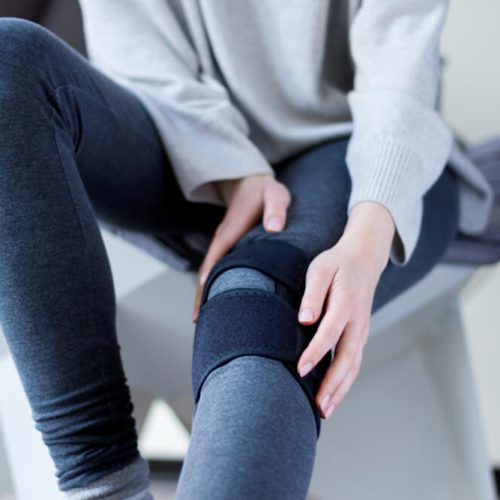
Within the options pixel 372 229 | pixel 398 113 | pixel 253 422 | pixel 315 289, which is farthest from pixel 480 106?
pixel 253 422

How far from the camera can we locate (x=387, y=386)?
0.98 metres

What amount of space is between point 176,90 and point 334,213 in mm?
236

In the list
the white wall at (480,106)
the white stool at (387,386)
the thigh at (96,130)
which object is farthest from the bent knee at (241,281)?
the white wall at (480,106)

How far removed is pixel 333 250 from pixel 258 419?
164 mm

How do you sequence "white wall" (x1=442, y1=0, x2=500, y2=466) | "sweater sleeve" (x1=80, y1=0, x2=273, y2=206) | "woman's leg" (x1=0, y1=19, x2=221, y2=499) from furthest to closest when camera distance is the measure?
"white wall" (x1=442, y1=0, x2=500, y2=466)
"sweater sleeve" (x1=80, y1=0, x2=273, y2=206)
"woman's leg" (x1=0, y1=19, x2=221, y2=499)

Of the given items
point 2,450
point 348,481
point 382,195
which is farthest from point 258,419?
point 2,450

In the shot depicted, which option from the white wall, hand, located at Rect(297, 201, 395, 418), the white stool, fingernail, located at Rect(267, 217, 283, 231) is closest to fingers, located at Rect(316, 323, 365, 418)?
hand, located at Rect(297, 201, 395, 418)

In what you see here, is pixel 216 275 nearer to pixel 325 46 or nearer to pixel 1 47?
pixel 1 47

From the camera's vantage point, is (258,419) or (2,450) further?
(2,450)

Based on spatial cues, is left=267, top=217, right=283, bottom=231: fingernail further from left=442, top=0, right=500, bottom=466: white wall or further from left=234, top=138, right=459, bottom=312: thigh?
left=442, top=0, right=500, bottom=466: white wall

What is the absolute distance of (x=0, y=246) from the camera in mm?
468

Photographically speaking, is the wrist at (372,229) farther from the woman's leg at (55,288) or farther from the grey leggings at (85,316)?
the woman's leg at (55,288)

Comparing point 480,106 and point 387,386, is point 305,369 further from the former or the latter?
point 480,106

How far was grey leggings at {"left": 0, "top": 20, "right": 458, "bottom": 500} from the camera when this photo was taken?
369 mm
